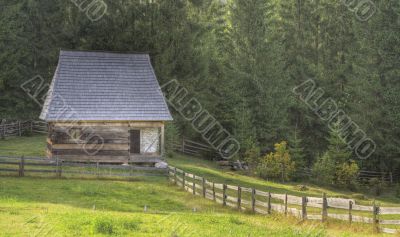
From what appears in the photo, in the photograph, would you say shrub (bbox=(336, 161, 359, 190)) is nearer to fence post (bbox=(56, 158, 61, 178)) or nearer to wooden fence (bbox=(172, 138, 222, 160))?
wooden fence (bbox=(172, 138, 222, 160))

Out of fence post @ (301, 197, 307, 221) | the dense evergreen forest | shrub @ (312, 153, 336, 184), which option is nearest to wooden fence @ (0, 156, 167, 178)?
the dense evergreen forest

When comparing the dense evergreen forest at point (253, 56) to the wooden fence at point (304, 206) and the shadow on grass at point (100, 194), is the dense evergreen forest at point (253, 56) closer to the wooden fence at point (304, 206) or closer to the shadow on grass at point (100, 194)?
the shadow on grass at point (100, 194)

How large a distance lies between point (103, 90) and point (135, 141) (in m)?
4.15

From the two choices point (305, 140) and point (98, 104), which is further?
point (305, 140)

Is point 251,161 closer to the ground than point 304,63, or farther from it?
closer to the ground

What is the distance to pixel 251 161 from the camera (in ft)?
134

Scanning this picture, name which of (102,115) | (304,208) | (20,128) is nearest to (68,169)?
(102,115)

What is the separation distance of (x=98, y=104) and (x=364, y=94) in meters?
23.6

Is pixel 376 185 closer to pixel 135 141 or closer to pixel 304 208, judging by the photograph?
pixel 135 141

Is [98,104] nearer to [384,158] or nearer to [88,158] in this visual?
[88,158]

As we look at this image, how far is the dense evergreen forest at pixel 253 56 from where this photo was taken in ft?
140

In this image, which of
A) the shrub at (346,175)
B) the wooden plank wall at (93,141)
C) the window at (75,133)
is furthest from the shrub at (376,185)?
the window at (75,133)

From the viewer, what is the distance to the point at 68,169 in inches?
1208

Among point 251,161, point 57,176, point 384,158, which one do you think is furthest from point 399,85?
point 57,176
